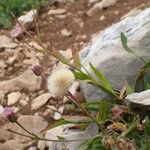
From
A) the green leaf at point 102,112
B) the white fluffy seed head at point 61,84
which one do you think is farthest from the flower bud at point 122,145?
the green leaf at point 102,112

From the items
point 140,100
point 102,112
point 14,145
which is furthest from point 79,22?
point 140,100

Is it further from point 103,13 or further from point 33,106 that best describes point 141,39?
point 103,13

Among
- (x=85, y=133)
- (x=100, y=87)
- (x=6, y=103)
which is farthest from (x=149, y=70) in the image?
(x=6, y=103)

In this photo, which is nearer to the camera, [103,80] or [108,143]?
[108,143]

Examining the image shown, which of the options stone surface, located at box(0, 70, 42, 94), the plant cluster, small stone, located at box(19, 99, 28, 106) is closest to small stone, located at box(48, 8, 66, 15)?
stone surface, located at box(0, 70, 42, 94)

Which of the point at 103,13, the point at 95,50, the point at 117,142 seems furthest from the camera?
the point at 103,13

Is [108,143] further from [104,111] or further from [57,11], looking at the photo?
[57,11]

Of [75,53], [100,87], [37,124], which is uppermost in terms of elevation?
[75,53]
